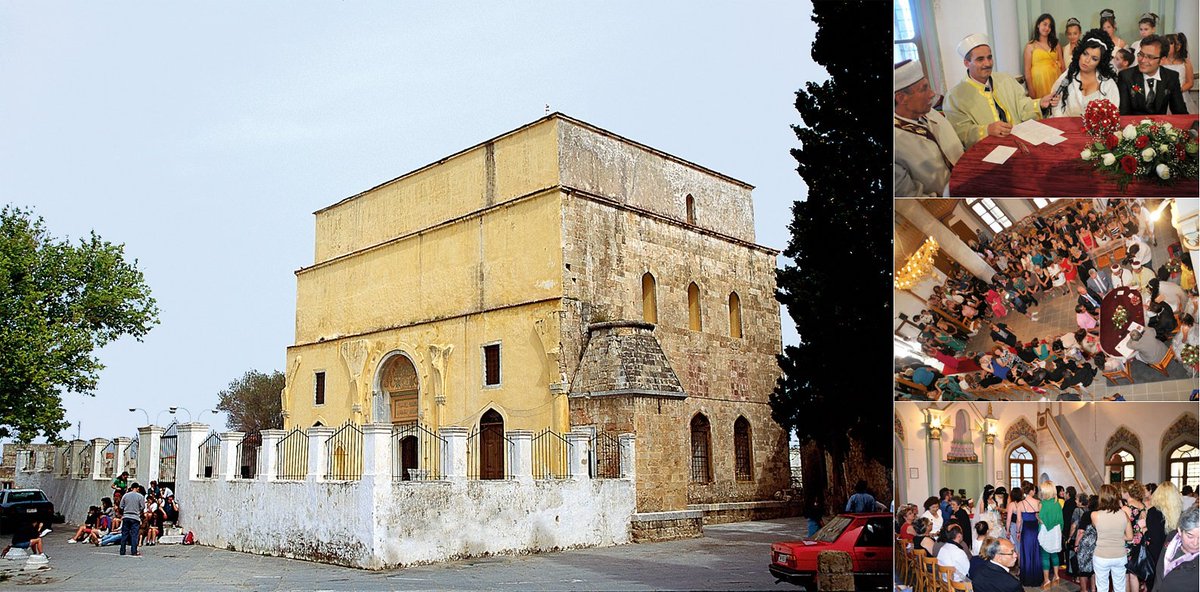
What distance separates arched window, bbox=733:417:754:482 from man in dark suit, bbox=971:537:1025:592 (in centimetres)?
1556

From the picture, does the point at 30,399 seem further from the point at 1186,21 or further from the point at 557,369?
the point at 1186,21

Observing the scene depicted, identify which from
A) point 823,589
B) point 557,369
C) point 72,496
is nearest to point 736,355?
point 557,369

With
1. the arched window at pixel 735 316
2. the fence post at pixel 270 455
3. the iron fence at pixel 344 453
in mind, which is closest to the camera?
the iron fence at pixel 344 453

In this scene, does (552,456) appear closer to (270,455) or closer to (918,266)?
(270,455)

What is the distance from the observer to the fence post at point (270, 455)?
54.7 feet

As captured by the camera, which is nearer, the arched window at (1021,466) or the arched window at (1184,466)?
the arched window at (1184,466)

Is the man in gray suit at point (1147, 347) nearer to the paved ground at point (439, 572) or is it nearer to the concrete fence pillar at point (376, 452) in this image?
the paved ground at point (439, 572)

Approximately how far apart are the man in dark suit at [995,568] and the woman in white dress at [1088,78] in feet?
12.7

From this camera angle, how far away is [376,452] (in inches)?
556

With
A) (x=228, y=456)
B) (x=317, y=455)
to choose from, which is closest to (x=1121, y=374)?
(x=317, y=455)

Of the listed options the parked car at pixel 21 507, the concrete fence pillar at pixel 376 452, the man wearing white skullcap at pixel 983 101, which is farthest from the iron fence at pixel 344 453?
the parked car at pixel 21 507

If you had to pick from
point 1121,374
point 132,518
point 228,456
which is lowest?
point 132,518

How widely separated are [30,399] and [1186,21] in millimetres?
23969

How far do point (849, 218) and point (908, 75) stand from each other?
4.77 meters
